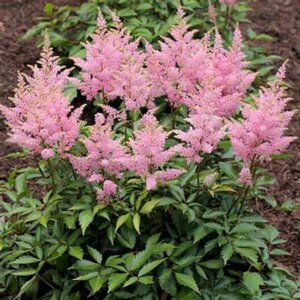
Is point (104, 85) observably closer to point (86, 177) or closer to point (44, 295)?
point (86, 177)

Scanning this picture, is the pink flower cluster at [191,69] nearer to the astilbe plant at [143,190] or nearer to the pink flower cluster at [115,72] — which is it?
the astilbe plant at [143,190]

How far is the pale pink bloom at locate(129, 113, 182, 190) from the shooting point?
4.23 meters

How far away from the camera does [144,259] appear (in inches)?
175

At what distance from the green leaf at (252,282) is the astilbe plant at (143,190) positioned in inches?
0.5

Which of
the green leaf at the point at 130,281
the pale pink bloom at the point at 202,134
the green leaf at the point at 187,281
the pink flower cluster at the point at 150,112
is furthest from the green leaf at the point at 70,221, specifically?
the pale pink bloom at the point at 202,134

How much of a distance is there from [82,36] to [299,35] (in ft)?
10.2

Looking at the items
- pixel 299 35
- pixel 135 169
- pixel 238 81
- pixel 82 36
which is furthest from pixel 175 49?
pixel 299 35

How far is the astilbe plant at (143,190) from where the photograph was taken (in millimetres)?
4332

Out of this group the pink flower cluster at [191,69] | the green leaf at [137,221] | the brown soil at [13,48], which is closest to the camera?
the green leaf at [137,221]

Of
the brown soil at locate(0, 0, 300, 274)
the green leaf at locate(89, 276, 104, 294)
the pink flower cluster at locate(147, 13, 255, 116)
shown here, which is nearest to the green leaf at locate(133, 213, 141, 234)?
the green leaf at locate(89, 276, 104, 294)

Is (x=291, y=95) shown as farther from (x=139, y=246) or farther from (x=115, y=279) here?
(x=115, y=279)

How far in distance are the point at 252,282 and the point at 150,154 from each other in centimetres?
116

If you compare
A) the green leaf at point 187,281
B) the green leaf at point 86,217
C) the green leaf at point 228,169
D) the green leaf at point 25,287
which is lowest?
the green leaf at point 25,287

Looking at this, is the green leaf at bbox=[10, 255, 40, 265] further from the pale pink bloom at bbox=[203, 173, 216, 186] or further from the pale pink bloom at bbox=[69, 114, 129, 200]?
the pale pink bloom at bbox=[203, 173, 216, 186]
